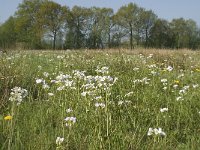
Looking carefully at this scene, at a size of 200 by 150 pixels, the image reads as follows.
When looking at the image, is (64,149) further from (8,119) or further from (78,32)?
(78,32)

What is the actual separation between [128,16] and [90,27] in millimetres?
9027

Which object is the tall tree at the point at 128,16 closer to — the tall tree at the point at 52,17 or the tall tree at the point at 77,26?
the tall tree at the point at 77,26

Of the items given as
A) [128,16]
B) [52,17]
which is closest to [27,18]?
[52,17]

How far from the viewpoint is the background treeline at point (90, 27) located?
2306 inches

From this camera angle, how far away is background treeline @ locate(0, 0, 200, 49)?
5856 centimetres

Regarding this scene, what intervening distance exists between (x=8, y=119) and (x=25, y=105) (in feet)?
3.10

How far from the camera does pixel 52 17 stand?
6128 centimetres

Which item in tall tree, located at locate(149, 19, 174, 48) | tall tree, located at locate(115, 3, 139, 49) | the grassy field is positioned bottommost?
the grassy field

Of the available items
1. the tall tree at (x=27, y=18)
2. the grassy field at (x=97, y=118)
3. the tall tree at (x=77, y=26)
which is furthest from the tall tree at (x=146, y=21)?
the grassy field at (x=97, y=118)

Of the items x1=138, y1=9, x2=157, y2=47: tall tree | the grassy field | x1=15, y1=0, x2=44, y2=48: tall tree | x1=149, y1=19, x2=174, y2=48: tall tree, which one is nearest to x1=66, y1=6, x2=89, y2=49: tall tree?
x1=15, y1=0, x2=44, y2=48: tall tree

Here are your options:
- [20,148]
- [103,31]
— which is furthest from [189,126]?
[103,31]

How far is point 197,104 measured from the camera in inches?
182

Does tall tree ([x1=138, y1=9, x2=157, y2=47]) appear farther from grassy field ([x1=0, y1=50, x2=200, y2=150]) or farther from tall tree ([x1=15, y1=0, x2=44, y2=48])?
grassy field ([x1=0, y1=50, x2=200, y2=150])

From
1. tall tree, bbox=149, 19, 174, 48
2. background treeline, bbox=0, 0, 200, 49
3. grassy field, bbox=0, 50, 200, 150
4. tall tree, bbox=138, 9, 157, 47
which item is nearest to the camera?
grassy field, bbox=0, 50, 200, 150
